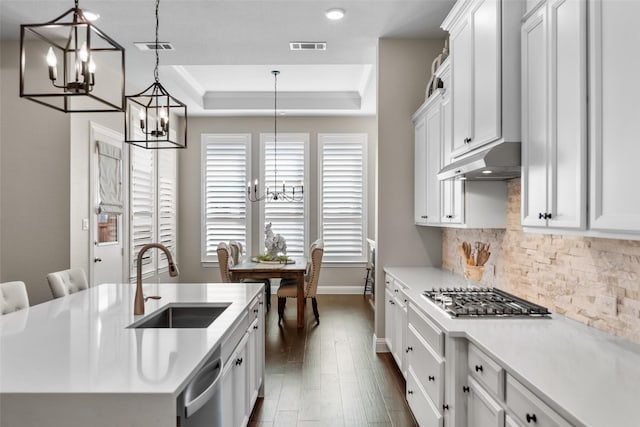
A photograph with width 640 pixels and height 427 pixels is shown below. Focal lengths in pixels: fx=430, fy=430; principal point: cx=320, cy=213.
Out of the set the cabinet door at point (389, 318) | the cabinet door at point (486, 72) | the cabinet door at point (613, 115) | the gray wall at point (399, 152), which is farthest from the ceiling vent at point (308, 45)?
the cabinet door at point (613, 115)

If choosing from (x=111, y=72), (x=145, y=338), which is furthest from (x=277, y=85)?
(x=145, y=338)

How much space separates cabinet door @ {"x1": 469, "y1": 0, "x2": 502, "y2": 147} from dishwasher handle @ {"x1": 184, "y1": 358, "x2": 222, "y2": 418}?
1.75 meters

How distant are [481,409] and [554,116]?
128 cm

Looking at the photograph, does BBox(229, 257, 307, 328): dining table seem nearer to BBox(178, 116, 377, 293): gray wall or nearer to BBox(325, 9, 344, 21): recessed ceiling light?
BBox(178, 116, 377, 293): gray wall

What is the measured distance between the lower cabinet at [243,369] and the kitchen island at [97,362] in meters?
0.03

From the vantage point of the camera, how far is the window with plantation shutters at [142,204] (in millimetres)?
5727

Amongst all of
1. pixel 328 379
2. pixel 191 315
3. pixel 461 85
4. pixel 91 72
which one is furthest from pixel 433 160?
pixel 91 72

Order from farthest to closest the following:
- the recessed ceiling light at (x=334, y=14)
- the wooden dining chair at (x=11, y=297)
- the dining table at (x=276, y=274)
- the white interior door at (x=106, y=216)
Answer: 1. the dining table at (x=276, y=274)
2. the white interior door at (x=106, y=216)
3. the recessed ceiling light at (x=334, y=14)
4. the wooden dining chair at (x=11, y=297)

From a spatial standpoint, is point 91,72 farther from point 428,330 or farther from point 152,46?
point 152,46

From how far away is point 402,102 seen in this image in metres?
4.32

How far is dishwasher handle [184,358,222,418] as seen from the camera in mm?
1430

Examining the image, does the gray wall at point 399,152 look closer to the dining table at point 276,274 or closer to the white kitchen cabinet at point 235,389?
the dining table at point 276,274

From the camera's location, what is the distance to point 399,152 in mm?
4316

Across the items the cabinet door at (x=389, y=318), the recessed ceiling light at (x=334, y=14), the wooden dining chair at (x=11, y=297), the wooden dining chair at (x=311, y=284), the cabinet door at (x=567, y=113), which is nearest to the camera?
the cabinet door at (x=567, y=113)
